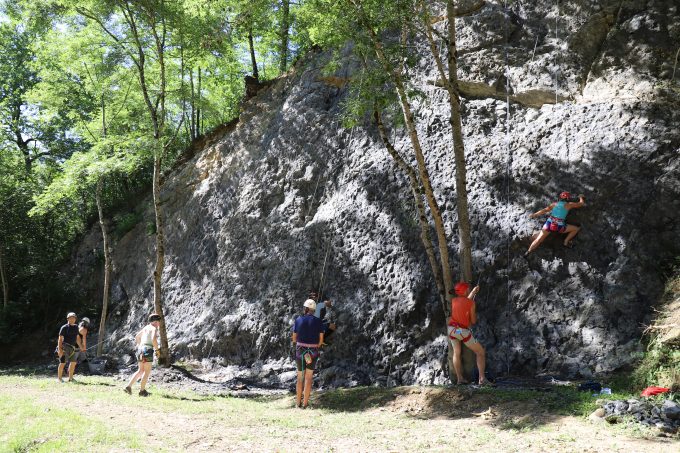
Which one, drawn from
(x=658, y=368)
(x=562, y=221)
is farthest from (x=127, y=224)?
(x=658, y=368)

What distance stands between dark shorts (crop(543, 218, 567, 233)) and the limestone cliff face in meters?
0.42

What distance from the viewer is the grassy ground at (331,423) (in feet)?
19.7

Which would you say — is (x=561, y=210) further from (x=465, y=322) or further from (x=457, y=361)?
(x=457, y=361)

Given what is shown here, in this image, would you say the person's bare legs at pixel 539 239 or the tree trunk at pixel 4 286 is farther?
the tree trunk at pixel 4 286

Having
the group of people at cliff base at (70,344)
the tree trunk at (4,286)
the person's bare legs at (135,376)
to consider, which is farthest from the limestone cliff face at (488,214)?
the tree trunk at (4,286)

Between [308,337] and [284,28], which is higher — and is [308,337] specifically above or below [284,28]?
below

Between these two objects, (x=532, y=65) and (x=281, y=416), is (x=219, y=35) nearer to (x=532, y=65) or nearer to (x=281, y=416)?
(x=532, y=65)

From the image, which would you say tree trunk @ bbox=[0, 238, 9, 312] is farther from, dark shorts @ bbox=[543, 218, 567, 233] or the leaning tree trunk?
dark shorts @ bbox=[543, 218, 567, 233]

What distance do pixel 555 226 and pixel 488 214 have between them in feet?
4.96

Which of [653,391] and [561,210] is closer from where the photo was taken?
[653,391]

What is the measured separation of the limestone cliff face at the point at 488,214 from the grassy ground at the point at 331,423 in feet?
5.79

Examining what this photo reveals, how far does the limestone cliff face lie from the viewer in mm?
9680

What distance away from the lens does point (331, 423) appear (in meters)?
7.73

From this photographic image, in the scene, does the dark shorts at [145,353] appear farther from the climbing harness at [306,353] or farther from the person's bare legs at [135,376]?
the climbing harness at [306,353]
